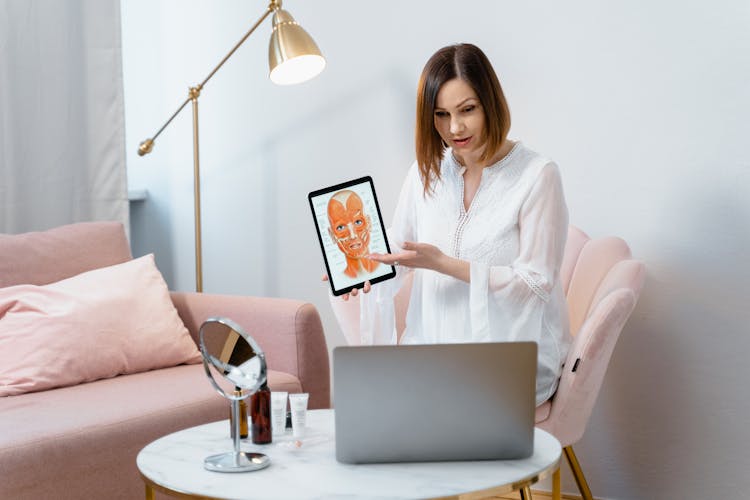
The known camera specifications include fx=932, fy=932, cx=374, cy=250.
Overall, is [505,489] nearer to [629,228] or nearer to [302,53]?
[629,228]

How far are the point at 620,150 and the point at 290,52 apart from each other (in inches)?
34.8

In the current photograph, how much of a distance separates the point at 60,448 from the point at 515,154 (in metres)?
1.11

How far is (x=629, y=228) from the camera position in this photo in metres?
2.39

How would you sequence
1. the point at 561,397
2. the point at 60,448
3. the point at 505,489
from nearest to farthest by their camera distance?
the point at 505,489, the point at 60,448, the point at 561,397

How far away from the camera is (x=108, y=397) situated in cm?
204

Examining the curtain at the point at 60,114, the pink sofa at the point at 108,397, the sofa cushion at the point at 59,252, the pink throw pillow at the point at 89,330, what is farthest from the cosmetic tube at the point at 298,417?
the curtain at the point at 60,114

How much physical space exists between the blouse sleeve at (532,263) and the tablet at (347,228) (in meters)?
0.22

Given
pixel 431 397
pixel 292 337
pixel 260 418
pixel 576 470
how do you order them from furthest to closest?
pixel 292 337 → pixel 576 470 → pixel 260 418 → pixel 431 397

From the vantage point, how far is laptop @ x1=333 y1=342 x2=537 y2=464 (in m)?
1.29

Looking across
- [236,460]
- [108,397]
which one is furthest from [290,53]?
[236,460]

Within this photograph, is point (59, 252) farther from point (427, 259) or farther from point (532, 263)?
point (532, 263)

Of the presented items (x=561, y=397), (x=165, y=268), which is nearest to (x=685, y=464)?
(x=561, y=397)

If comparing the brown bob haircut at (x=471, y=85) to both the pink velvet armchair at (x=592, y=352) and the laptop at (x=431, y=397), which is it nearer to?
the pink velvet armchair at (x=592, y=352)

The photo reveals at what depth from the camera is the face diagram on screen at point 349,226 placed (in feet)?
6.16
